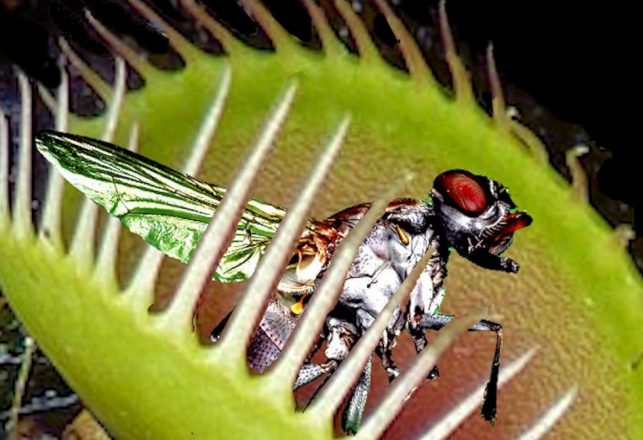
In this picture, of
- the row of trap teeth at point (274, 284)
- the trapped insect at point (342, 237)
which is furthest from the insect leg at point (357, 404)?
the row of trap teeth at point (274, 284)

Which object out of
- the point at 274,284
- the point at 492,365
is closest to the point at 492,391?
the point at 492,365

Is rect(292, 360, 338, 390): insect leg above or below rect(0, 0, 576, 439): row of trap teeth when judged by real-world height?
below

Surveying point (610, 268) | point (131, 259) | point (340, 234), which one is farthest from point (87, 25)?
point (610, 268)

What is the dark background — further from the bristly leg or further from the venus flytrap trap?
the bristly leg

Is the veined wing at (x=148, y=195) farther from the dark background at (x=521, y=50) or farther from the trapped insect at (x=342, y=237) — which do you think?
the dark background at (x=521, y=50)

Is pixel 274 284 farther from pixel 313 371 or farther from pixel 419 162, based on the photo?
pixel 419 162

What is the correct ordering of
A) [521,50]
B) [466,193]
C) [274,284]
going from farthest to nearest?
[521,50]
[466,193]
[274,284]

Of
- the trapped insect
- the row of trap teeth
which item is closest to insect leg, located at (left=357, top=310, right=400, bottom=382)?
the trapped insect
